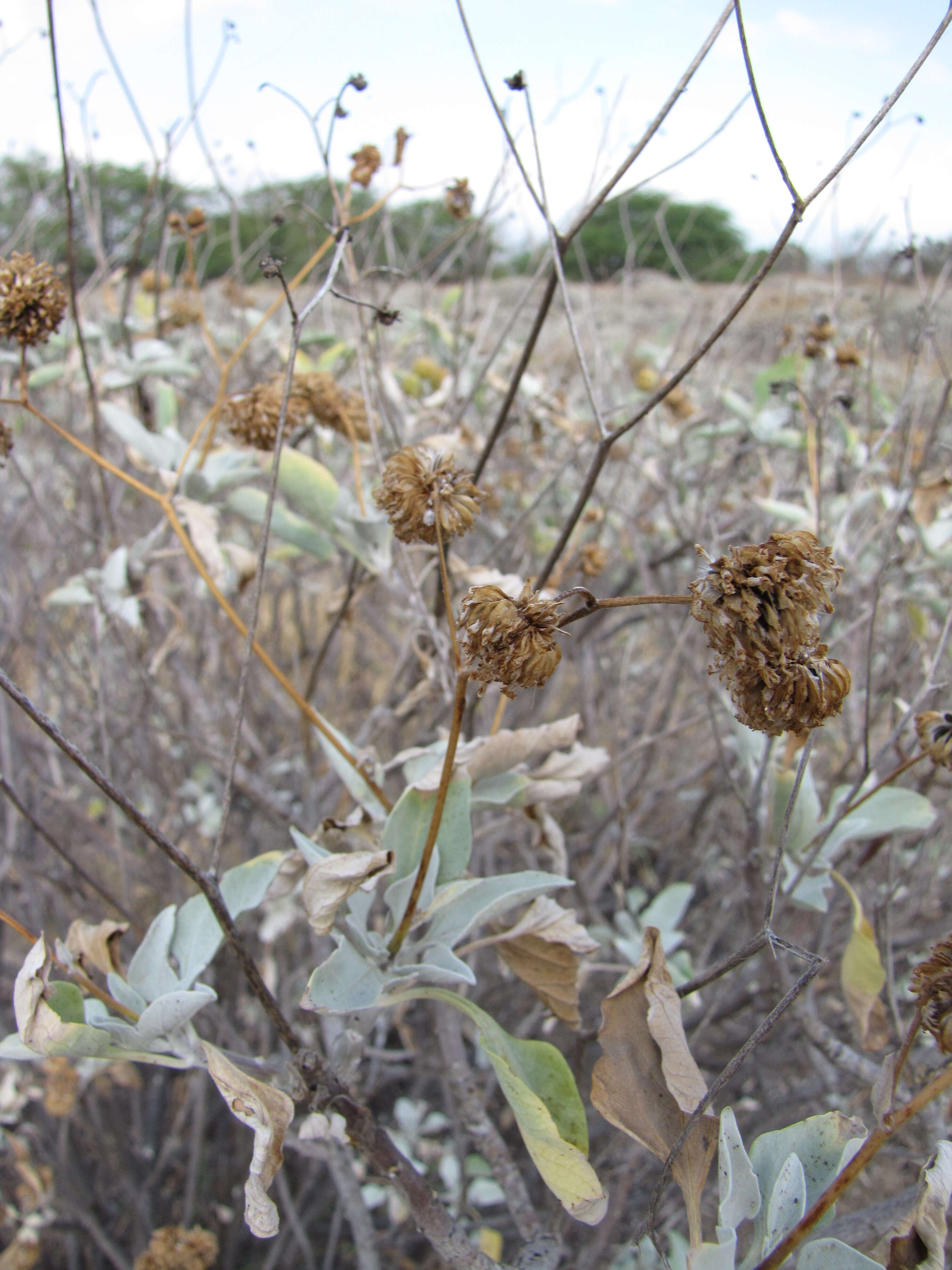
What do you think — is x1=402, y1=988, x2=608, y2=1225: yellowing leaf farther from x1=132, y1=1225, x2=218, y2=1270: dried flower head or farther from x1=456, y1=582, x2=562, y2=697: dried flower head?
x1=132, y1=1225, x2=218, y2=1270: dried flower head

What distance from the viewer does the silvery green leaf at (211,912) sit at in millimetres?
732

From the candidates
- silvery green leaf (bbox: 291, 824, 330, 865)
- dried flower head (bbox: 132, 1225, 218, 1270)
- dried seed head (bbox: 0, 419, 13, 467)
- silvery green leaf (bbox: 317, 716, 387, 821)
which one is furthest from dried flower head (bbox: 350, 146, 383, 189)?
dried flower head (bbox: 132, 1225, 218, 1270)

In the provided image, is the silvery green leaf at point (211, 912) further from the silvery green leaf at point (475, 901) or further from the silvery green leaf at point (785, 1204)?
the silvery green leaf at point (785, 1204)

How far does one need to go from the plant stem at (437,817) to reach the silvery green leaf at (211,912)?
5.0 inches

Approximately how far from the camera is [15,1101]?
1.61m

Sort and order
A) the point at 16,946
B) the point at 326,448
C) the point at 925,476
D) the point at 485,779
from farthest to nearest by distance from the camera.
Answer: the point at 16,946, the point at 925,476, the point at 326,448, the point at 485,779

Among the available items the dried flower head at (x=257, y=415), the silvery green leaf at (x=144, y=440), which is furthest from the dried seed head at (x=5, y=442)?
the silvery green leaf at (x=144, y=440)

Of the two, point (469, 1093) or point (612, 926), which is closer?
point (469, 1093)

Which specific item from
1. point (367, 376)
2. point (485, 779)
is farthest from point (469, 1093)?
point (367, 376)

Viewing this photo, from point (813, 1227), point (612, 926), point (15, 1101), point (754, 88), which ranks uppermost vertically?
point (754, 88)

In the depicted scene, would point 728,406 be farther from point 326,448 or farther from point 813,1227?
point 813,1227

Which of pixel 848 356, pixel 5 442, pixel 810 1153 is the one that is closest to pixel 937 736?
pixel 810 1153

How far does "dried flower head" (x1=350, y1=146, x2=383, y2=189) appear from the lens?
3.49 feet

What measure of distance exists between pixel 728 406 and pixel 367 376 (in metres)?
1.09
